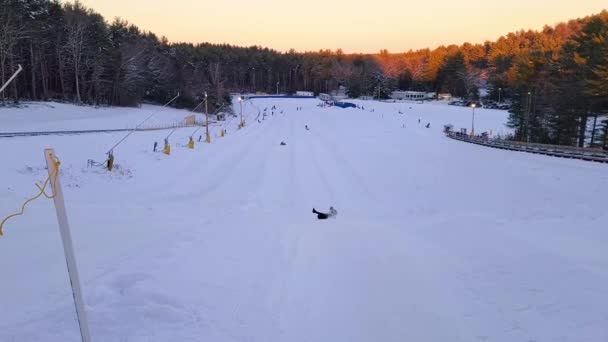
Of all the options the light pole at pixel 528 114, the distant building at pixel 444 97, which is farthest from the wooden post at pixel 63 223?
the distant building at pixel 444 97

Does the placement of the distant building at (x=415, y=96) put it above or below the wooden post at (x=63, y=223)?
above

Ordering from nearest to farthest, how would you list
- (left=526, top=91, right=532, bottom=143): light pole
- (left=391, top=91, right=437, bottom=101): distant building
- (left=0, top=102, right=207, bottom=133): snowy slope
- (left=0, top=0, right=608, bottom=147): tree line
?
(left=0, top=102, right=207, bottom=133): snowy slope, (left=0, top=0, right=608, bottom=147): tree line, (left=526, top=91, right=532, bottom=143): light pole, (left=391, top=91, right=437, bottom=101): distant building

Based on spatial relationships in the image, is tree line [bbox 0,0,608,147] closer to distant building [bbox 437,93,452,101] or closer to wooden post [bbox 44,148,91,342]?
distant building [bbox 437,93,452,101]

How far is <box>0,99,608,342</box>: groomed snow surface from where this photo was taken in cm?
673

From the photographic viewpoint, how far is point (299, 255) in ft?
36.3

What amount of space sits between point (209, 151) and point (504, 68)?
115 metres

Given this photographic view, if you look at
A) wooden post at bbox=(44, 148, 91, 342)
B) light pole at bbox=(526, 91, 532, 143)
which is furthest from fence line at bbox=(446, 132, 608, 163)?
wooden post at bbox=(44, 148, 91, 342)

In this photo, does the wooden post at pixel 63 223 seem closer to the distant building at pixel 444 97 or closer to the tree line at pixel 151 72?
the tree line at pixel 151 72

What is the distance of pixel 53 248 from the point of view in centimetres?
884

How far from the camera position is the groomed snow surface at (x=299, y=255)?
6730 millimetres

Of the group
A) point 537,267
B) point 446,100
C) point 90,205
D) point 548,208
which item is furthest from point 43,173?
point 446,100

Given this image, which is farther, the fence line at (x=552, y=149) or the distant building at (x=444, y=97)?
the distant building at (x=444, y=97)

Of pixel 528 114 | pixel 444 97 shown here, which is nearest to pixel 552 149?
pixel 528 114

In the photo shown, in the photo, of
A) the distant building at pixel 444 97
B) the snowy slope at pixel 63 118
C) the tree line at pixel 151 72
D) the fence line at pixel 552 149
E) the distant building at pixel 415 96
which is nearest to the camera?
the fence line at pixel 552 149
